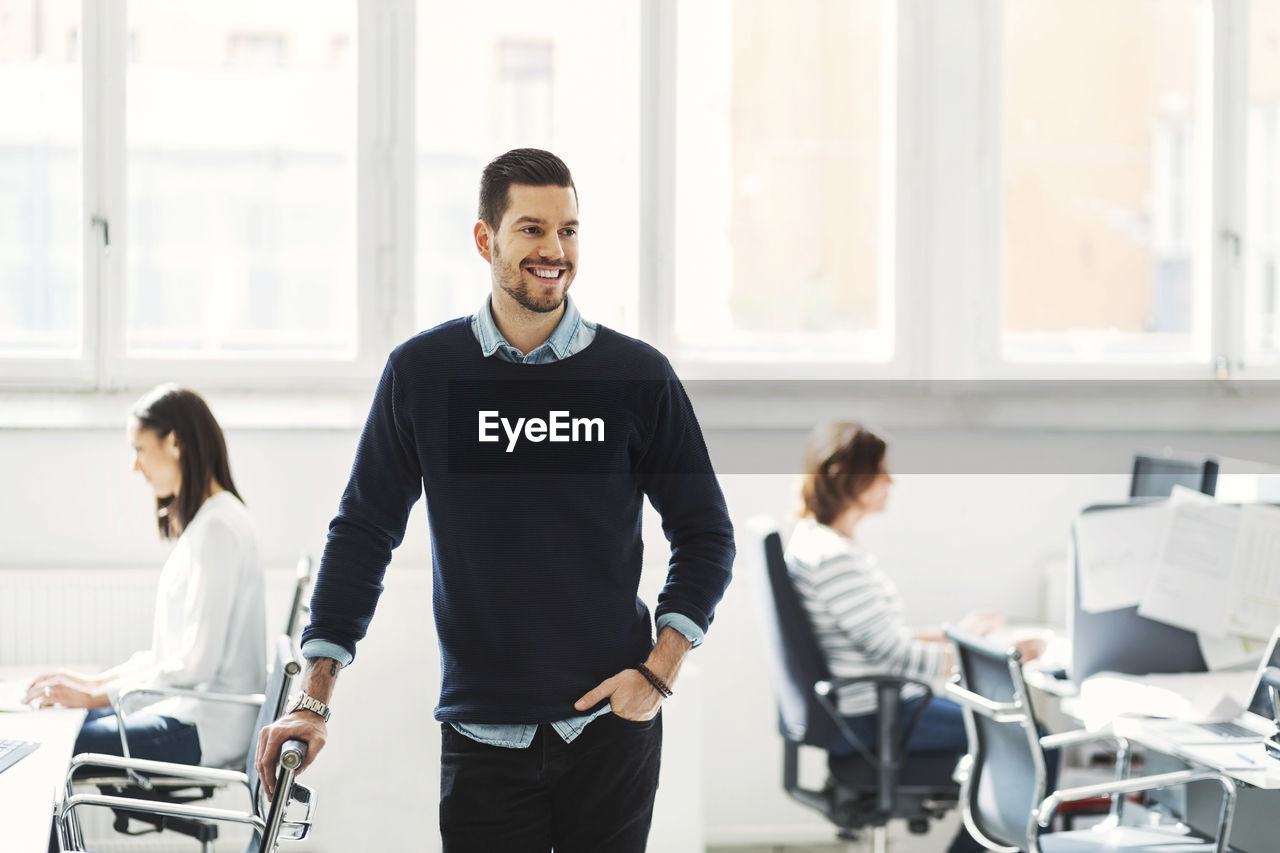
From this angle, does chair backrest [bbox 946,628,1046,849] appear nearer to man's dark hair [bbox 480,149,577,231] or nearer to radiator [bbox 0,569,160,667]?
man's dark hair [bbox 480,149,577,231]

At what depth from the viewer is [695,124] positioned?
405 centimetres

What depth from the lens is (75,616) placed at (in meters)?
3.46

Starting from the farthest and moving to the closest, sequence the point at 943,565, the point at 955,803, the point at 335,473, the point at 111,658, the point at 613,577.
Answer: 1. the point at 943,565
2. the point at 335,473
3. the point at 111,658
4. the point at 955,803
5. the point at 613,577

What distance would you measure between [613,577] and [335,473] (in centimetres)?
213

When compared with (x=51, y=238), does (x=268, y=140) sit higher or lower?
higher

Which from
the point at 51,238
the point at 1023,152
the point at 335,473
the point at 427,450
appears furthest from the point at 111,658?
the point at 1023,152

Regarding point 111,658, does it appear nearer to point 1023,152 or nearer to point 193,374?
point 193,374

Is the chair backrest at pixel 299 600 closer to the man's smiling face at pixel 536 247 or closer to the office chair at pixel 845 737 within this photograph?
the office chair at pixel 845 737

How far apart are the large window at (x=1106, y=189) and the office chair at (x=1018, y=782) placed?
1.72 meters

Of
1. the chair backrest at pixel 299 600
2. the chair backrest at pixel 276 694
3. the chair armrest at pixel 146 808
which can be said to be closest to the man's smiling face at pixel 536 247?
the chair backrest at pixel 276 694

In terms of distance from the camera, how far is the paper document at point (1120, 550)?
2.95m

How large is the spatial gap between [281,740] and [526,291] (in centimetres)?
67

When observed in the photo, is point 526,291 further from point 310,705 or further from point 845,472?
point 845,472
